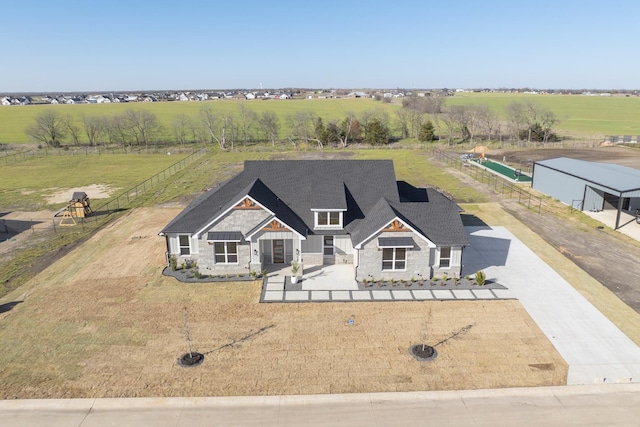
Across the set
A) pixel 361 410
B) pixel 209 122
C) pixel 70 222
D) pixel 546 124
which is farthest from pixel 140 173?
pixel 546 124

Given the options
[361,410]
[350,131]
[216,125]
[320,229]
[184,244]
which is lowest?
[361,410]

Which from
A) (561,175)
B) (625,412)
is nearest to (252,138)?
(561,175)

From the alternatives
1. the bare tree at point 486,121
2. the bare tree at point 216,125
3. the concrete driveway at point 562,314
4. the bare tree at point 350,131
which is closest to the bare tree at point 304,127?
the bare tree at point 350,131

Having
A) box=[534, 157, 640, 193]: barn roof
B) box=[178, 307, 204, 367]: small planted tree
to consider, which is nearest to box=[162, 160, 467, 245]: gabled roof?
box=[178, 307, 204, 367]: small planted tree

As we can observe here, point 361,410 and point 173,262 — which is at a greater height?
point 173,262

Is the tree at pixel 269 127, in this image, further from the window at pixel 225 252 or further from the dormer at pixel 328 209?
the window at pixel 225 252

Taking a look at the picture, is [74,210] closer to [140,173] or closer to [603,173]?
[140,173]
